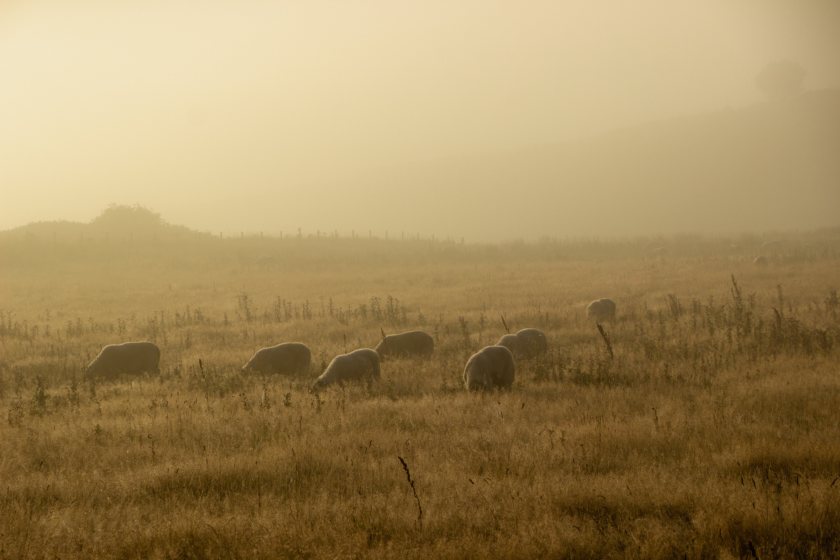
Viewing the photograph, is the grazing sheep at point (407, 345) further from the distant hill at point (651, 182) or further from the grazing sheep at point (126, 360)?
the distant hill at point (651, 182)

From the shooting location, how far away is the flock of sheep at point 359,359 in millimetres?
12061

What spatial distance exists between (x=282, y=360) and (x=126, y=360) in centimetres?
345

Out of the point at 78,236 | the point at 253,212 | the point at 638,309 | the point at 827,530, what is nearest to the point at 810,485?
the point at 827,530

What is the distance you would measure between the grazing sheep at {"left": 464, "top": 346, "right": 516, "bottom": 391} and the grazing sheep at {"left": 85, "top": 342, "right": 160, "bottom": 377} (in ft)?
23.2

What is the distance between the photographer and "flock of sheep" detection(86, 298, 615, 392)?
39.6 feet

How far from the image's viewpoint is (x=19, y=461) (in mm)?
8742

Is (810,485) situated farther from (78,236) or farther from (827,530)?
(78,236)

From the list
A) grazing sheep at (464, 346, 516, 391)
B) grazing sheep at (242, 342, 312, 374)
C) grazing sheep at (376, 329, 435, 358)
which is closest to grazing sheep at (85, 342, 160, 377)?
grazing sheep at (242, 342, 312, 374)

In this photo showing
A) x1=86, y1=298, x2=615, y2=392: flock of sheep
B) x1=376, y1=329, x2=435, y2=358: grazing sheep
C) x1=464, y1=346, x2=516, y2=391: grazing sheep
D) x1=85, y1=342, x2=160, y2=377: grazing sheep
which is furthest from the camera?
x1=376, y1=329, x2=435, y2=358: grazing sheep

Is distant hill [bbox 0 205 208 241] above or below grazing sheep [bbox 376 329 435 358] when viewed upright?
above

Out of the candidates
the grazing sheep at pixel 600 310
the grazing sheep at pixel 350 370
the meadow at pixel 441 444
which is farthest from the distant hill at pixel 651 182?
the grazing sheep at pixel 350 370

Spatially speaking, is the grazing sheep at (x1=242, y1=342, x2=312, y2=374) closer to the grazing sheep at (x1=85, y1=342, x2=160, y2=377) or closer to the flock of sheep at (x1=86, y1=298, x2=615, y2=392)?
the flock of sheep at (x1=86, y1=298, x2=615, y2=392)

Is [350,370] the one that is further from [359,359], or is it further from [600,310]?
[600,310]

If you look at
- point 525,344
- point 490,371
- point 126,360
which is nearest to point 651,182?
point 525,344
